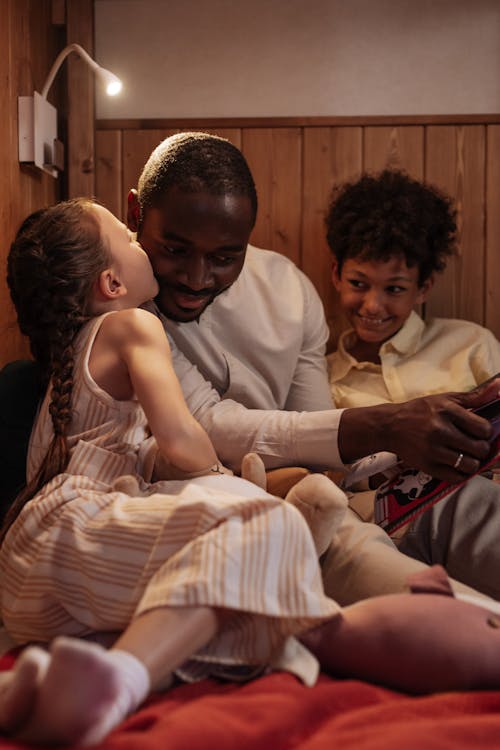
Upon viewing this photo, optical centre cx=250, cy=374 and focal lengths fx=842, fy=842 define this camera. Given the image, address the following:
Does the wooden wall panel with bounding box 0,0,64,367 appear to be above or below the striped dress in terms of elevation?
above

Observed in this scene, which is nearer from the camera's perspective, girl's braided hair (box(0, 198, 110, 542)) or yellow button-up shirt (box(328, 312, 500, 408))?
girl's braided hair (box(0, 198, 110, 542))

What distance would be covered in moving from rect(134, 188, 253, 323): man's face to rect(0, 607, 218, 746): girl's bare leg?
0.86m

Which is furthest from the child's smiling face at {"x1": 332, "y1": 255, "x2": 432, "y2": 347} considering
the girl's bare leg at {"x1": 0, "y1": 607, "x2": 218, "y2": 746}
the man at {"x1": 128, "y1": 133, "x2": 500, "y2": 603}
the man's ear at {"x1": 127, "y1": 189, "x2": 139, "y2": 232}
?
the girl's bare leg at {"x1": 0, "y1": 607, "x2": 218, "y2": 746}

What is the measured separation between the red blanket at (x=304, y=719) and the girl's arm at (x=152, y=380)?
0.34 meters

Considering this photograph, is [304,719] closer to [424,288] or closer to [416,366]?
[416,366]

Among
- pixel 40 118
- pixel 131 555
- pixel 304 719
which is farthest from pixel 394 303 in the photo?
pixel 304 719

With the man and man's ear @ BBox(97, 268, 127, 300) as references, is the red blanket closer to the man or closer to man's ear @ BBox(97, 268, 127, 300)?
the man

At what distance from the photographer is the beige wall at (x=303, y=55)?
2275 millimetres

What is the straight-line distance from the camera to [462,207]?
2.33m

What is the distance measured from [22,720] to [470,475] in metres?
0.75

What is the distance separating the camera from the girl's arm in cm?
113

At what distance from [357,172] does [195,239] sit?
0.94m

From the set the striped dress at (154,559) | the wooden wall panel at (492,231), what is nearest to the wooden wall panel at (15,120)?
the striped dress at (154,559)

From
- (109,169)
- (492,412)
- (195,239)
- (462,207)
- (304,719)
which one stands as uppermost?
(109,169)
